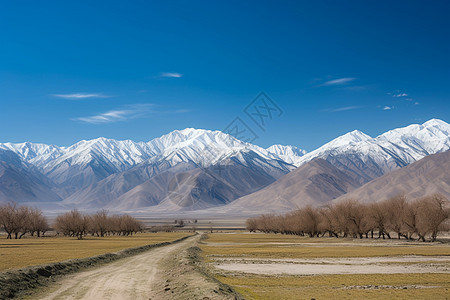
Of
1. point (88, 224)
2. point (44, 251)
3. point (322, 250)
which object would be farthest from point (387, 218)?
point (88, 224)

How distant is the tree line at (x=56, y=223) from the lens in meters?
132

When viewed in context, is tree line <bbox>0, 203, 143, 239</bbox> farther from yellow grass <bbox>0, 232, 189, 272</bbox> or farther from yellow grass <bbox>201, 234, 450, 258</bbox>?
yellow grass <bbox>201, 234, 450, 258</bbox>

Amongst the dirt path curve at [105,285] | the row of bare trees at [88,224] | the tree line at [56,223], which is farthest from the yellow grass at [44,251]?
the row of bare trees at [88,224]

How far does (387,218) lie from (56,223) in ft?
387

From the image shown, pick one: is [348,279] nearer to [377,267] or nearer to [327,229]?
[377,267]

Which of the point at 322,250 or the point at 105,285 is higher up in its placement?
the point at 105,285

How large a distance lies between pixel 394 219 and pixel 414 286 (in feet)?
306

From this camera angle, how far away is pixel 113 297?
2402 cm

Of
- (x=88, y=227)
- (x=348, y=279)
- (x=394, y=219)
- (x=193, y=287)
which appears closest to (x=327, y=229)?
(x=394, y=219)

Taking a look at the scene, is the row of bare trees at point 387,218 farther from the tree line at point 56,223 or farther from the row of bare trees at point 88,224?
the tree line at point 56,223

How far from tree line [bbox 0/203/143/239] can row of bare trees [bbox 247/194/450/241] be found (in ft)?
248

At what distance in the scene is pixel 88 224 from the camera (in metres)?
159

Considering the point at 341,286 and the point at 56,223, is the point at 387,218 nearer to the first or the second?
the point at 341,286

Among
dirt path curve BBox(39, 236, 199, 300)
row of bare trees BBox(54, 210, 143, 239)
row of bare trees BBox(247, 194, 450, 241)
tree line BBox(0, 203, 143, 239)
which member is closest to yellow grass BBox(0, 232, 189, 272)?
dirt path curve BBox(39, 236, 199, 300)
